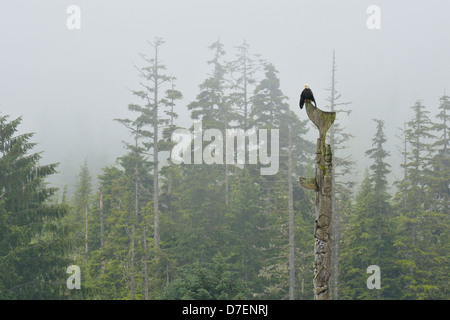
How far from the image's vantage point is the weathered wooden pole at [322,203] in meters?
6.14

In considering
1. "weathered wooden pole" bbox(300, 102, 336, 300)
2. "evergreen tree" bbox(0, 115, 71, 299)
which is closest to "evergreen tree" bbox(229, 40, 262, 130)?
"evergreen tree" bbox(0, 115, 71, 299)

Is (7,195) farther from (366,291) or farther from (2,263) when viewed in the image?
(366,291)

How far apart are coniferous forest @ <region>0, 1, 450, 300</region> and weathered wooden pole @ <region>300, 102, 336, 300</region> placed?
7892mm

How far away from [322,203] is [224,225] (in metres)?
19.8

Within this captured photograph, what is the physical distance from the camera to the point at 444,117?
98.8 feet

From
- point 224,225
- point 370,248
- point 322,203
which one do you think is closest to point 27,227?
point 224,225

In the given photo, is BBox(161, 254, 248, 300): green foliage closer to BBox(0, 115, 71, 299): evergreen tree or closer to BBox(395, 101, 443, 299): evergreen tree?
BBox(0, 115, 71, 299): evergreen tree

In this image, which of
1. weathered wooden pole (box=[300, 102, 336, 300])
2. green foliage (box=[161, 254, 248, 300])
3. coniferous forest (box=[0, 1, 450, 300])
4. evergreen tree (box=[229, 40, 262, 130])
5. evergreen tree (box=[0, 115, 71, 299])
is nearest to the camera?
weathered wooden pole (box=[300, 102, 336, 300])

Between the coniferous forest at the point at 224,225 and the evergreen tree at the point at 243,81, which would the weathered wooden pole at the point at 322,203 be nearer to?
the coniferous forest at the point at 224,225

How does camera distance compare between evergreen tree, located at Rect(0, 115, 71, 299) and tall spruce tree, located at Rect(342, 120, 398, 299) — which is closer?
evergreen tree, located at Rect(0, 115, 71, 299)

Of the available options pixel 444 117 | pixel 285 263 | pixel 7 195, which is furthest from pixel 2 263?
pixel 444 117

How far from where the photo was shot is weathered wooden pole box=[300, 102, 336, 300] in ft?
20.1
